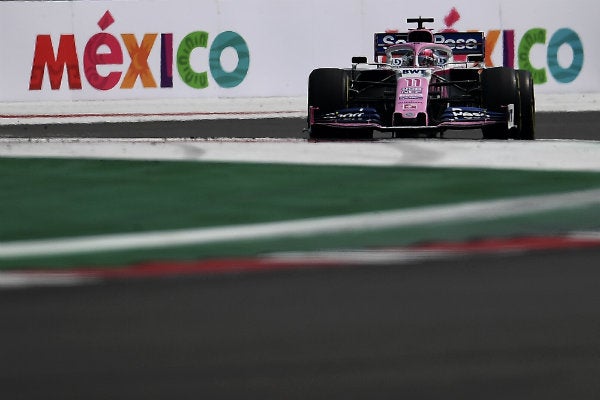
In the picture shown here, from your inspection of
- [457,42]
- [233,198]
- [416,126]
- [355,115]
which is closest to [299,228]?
[233,198]

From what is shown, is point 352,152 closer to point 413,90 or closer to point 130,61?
point 413,90

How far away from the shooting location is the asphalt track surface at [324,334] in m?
4.66

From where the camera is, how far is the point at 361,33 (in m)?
24.6

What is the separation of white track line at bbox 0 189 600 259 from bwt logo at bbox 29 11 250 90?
1458 cm

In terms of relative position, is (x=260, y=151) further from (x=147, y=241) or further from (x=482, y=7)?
(x=482, y=7)

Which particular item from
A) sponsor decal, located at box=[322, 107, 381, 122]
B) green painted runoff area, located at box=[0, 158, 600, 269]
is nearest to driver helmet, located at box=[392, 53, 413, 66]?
sponsor decal, located at box=[322, 107, 381, 122]

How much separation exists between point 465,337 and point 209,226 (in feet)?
11.1

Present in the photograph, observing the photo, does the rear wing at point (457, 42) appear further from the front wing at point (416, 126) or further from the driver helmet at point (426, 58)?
the front wing at point (416, 126)

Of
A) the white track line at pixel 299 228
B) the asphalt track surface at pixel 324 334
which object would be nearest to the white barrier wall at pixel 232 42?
the white track line at pixel 299 228

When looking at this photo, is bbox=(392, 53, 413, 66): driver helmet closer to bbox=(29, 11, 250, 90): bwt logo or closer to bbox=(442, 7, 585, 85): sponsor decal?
bbox=(29, 11, 250, 90): bwt logo

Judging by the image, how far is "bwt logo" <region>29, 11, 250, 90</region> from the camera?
2373 centimetres

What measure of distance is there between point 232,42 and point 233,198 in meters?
14.4

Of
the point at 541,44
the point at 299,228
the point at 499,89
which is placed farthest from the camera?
the point at 541,44

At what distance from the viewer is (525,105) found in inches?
606
